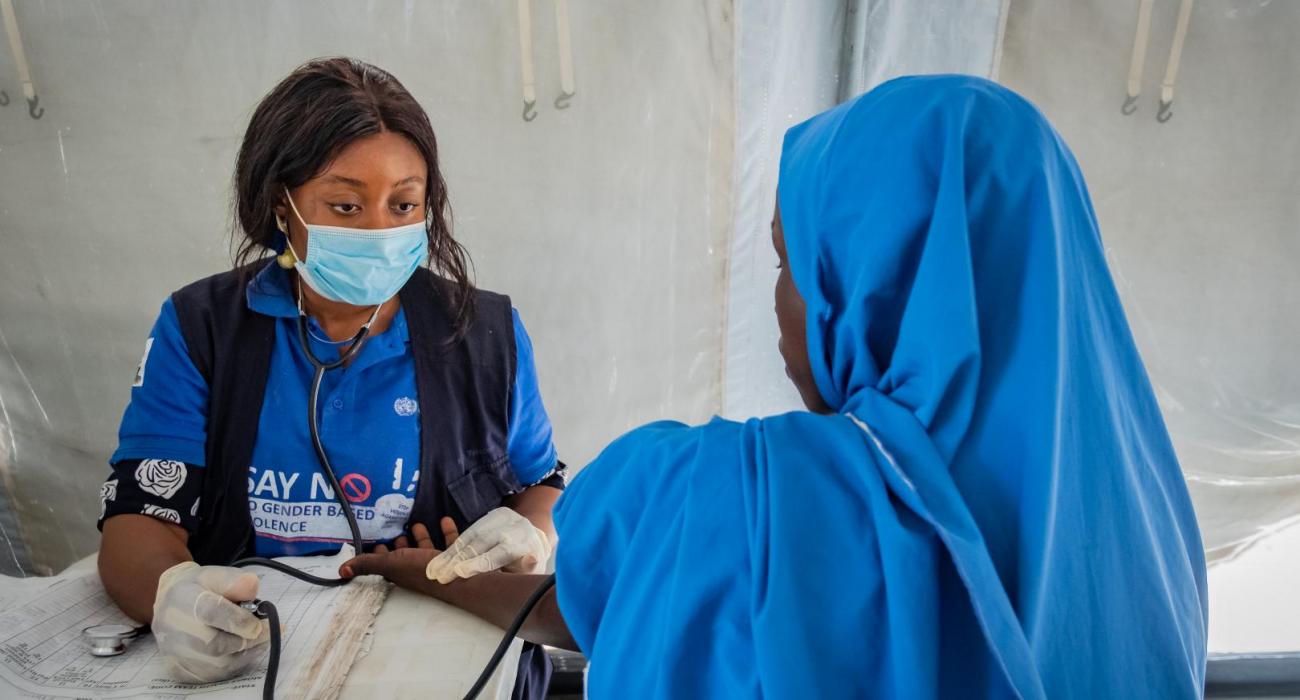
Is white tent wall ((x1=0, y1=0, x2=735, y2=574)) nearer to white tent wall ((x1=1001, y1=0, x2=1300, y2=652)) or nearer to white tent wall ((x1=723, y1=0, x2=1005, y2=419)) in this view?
white tent wall ((x1=723, y1=0, x2=1005, y2=419))

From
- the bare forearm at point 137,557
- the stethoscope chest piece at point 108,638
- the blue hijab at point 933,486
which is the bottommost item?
the stethoscope chest piece at point 108,638

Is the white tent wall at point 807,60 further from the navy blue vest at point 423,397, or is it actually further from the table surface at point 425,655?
the table surface at point 425,655

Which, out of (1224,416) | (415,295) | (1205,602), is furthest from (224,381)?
(1224,416)

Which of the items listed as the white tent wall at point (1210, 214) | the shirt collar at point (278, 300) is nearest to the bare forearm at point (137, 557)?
the shirt collar at point (278, 300)

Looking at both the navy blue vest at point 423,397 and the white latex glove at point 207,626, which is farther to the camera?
the navy blue vest at point 423,397

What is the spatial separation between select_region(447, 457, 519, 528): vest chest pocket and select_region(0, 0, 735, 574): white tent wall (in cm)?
34

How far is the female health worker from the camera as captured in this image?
44.6 inches

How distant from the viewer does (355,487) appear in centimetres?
120

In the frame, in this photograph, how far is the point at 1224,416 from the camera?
74.2 inches

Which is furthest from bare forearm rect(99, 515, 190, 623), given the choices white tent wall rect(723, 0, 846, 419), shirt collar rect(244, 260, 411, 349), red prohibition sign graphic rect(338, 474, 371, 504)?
white tent wall rect(723, 0, 846, 419)

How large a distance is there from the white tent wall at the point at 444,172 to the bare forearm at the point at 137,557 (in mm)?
513

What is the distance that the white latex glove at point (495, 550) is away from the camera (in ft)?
3.36

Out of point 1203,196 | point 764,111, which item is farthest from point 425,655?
point 1203,196

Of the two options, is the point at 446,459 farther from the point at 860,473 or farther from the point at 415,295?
the point at 860,473
